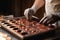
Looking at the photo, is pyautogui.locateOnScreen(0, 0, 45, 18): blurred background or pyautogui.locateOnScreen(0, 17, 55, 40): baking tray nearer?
pyautogui.locateOnScreen(0, 17, 55, 40): baking tray

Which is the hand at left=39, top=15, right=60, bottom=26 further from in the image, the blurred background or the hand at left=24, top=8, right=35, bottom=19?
the blurred background

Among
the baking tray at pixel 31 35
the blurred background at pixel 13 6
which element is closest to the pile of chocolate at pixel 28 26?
the baking tray at pixel 31 35

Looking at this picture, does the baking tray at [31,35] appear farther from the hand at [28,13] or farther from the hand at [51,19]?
the hand at [28,13]

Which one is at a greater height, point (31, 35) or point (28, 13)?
point (28, 13)

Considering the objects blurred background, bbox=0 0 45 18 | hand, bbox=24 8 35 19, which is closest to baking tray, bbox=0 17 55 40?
hand, bbox=24 8 35 19

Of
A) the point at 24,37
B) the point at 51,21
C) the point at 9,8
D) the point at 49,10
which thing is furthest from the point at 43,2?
the point at 9,8

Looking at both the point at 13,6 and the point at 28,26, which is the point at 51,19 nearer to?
the point at 28,26

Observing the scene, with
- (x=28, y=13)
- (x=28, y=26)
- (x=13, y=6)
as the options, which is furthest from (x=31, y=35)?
(x=13, y=6)

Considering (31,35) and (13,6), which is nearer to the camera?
(31,35)

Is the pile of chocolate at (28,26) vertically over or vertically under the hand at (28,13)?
under

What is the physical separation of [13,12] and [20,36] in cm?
217

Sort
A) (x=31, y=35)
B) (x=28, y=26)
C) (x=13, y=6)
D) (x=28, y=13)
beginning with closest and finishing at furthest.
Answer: (x=31, y=35), (x=28, y=26), (x=28, y=13), (x=13, y=6)

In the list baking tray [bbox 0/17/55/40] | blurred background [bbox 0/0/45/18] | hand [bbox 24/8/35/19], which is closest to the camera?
baking tray [bbox 0/17/55/40]

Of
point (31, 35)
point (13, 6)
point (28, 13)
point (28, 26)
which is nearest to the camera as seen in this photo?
point (31, 35)
